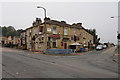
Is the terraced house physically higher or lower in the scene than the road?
higher

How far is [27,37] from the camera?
42125mm

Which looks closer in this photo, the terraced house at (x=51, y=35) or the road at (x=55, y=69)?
the road at (x=55, y=69)

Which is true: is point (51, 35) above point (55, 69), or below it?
above

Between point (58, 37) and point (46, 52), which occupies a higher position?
point (58, 37)

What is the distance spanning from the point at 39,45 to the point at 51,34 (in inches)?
163

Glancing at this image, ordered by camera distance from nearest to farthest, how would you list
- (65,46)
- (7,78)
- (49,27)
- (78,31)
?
1. (7,78)
2. (49,27)
3. (65,46)
4. (78,31)

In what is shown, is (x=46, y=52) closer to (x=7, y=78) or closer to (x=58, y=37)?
(x=58, y=37)

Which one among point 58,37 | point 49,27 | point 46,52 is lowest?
point 46,52

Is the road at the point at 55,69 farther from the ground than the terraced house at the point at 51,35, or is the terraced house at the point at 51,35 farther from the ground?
the terraced house at the point at 51,35

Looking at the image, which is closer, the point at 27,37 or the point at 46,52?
the point at 46,52

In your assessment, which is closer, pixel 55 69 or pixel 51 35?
pixel 55 69

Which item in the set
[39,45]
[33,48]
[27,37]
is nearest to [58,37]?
[39,45]

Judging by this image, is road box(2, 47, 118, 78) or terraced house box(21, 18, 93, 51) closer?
road box(2, 47, 118, 78)

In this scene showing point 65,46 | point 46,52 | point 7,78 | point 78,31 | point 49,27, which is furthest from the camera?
point 78,31
